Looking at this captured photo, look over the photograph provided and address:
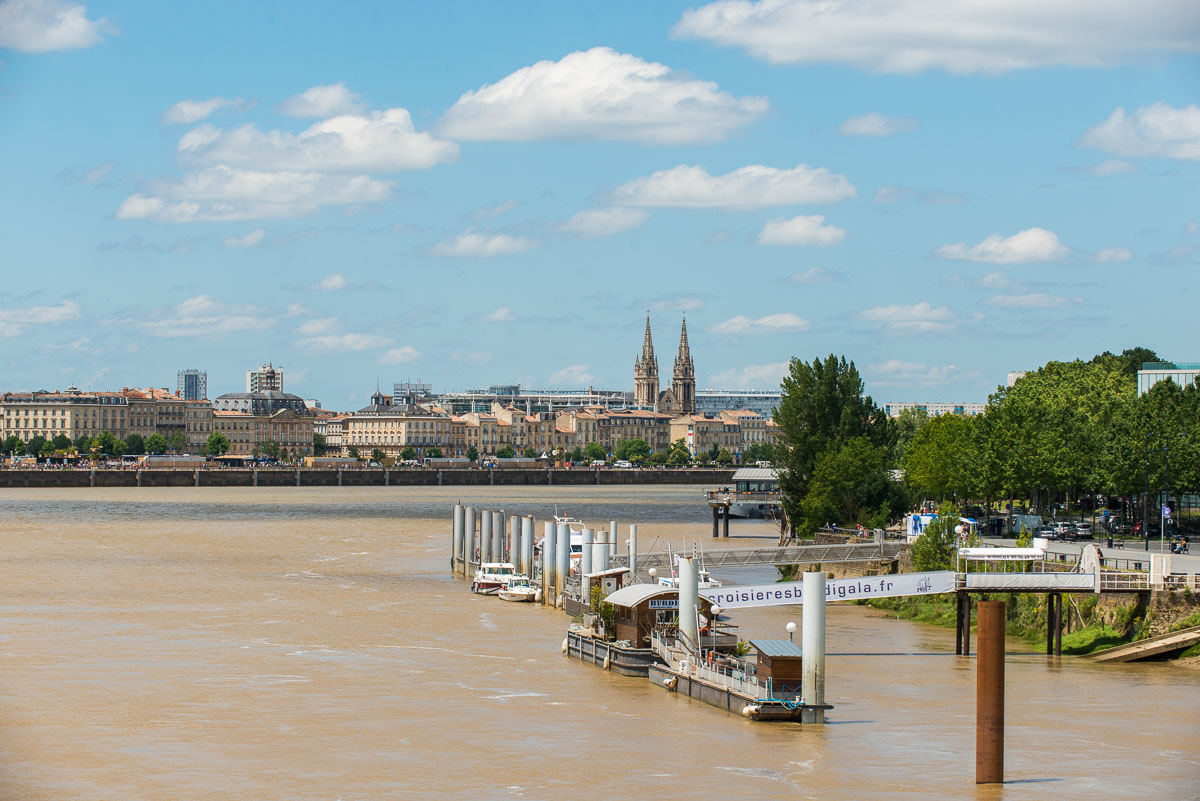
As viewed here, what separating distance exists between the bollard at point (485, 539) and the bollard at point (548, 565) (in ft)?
32.1

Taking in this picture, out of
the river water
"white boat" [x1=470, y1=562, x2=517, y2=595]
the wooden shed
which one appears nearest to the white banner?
the river water

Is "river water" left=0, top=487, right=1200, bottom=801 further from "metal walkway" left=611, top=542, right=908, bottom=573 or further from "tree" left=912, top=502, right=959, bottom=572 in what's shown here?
"tree" left=912, top=502, right=959, bottom=572

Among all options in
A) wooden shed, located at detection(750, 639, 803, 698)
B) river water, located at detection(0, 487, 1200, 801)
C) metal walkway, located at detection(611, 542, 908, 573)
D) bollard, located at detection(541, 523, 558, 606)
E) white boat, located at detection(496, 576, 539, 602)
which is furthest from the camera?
white boat, located at detection(496, 576, 539, 602)

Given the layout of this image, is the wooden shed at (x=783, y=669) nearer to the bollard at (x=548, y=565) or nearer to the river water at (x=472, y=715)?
the river water at (x=472, y=715)

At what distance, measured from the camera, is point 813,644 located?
118ft

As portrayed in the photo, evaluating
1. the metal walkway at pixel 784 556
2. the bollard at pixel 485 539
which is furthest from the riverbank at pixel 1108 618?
the bollard at pixel 485 539

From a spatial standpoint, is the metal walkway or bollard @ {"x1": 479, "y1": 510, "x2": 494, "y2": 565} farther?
bollard @ {"x1": 479, "y1": 510, "x2": 494, "y2": 565}

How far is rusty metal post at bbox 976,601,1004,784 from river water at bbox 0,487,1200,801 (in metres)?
0.41

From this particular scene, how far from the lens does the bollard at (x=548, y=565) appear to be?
2504 inches

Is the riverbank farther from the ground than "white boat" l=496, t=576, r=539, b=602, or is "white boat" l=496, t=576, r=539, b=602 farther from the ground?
the riverbank

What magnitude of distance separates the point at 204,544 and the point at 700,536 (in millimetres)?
30740

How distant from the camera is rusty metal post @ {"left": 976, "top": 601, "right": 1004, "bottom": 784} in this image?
29766mm

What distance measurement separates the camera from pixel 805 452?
87062 millimetres

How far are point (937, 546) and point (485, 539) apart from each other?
884 inches
